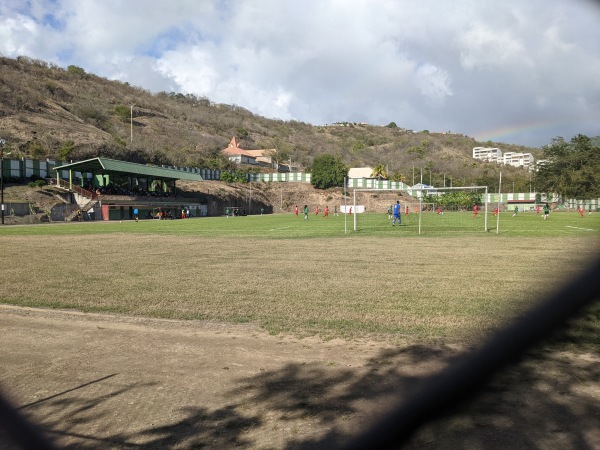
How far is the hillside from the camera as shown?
64188 millimetres

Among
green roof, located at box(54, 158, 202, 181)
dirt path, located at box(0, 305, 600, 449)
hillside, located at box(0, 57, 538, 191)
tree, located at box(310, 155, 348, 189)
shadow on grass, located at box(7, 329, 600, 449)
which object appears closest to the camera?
shadow on grass, located at box(7, 329, 600, 449)

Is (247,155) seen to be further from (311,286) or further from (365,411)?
(365,411)

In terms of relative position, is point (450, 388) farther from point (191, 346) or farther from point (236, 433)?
point (191, 346)

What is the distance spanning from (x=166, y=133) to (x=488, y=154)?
7295 centimetres

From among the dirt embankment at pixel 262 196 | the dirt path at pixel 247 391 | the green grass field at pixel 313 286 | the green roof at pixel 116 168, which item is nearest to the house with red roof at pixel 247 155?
the dirt embankment at pixel 262 196

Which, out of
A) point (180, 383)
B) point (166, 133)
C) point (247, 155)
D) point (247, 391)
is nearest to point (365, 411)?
point (247, 391)

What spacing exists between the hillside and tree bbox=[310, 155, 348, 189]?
58.9ft

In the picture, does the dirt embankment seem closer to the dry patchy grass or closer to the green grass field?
the green grass field

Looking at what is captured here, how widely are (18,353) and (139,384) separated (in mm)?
1861

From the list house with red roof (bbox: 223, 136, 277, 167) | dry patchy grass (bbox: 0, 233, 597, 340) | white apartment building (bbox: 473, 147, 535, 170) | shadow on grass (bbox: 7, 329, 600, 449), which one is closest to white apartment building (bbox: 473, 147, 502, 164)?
white apartment building (bbox: 473, 147, 535, 170)

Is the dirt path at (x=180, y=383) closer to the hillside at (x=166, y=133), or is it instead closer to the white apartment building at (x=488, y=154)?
A: the hillside at (x=166, y=133)

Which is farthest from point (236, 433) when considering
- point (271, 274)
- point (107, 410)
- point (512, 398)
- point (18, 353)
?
point (271, 274)

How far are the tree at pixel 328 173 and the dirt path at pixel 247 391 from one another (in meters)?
81.3

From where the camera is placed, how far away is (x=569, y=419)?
10.7ft
